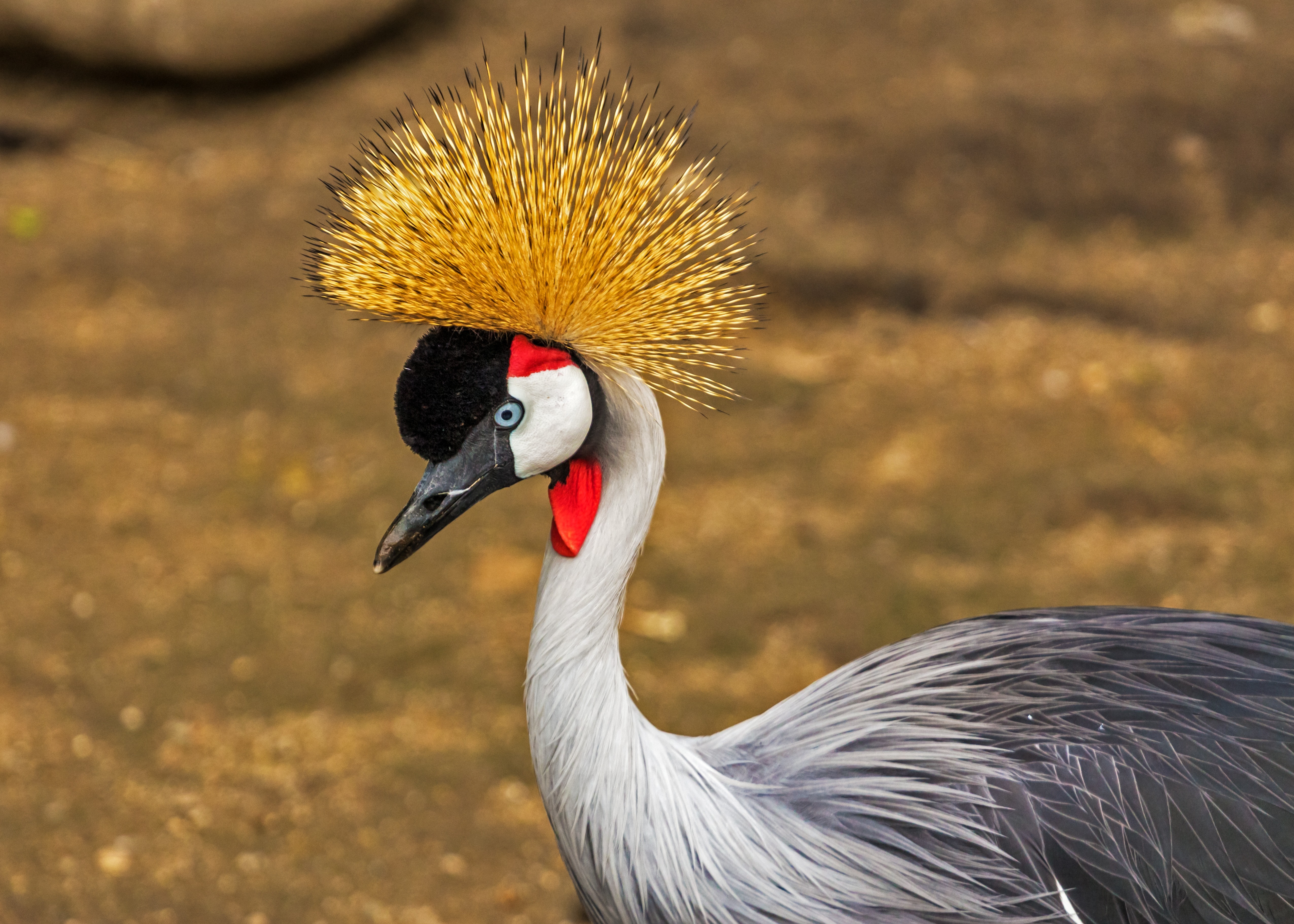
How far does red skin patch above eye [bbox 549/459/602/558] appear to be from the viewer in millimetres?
1549

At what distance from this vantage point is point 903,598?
123 inches

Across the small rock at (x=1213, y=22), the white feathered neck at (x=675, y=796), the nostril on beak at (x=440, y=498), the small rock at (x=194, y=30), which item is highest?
the small rock at (x=1213, y=22)

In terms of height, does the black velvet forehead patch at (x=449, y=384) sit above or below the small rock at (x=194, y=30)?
below

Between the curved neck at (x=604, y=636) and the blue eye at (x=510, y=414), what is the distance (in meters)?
0.11

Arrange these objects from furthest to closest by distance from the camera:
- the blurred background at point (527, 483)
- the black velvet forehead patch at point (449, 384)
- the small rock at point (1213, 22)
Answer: the small rock at point (1213, 22) < the blurred background at point (527, 483) < the black velvet forehead patch at point (449, 384)

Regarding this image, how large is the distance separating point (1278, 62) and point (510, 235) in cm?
417

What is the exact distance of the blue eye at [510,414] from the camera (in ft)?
4.91

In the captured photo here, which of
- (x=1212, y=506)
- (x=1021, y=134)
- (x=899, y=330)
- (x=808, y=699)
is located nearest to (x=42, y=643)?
(x=808, y=699)

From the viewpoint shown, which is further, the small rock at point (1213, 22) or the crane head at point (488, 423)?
the small rock at point (1213, 22)

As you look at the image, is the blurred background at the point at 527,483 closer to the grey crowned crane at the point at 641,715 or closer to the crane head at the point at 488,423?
the grey crowned crane at the point at 641,715

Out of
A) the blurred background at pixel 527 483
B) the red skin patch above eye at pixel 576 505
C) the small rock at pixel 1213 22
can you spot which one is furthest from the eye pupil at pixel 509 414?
the small rock at pixel 1213 22

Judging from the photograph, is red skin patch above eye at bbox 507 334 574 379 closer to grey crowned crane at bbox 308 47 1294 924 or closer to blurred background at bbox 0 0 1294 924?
grey crowned crane at bbox 308 47 1294 924

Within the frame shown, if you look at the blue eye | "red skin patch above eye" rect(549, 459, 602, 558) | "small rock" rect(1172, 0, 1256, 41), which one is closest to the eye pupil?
the blue eye

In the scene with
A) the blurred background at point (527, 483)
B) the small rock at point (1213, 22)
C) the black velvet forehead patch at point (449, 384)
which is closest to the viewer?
the black velvet forehead patch at point (449, 384)
